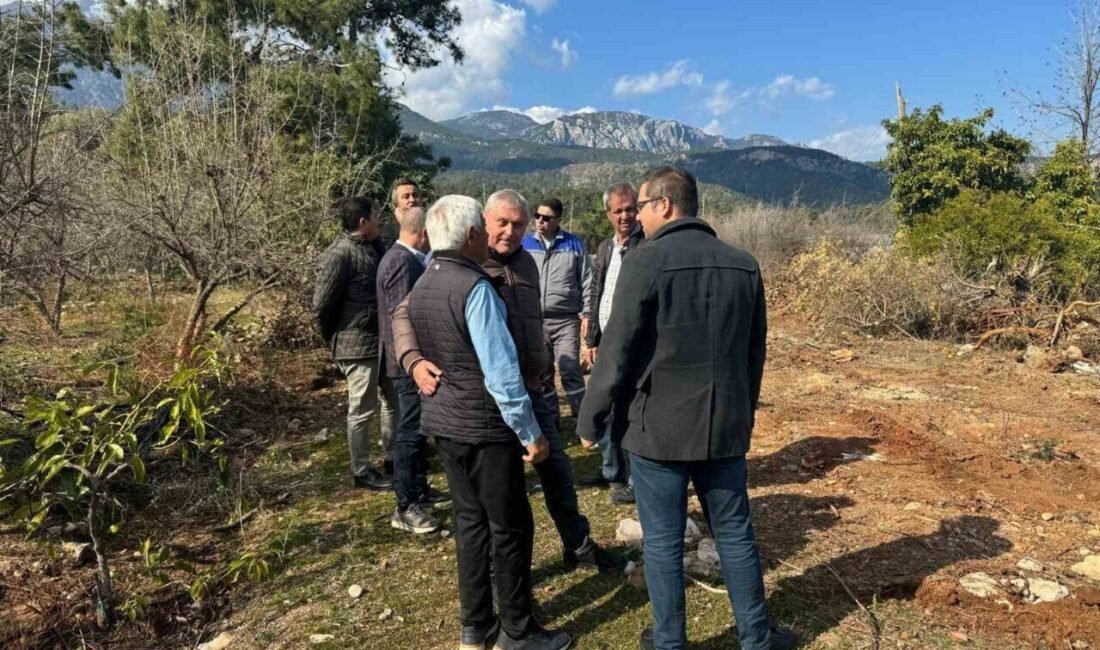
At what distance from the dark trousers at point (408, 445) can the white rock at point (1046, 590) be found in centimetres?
308

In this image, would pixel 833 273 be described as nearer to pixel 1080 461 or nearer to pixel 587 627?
pixel 1080 461

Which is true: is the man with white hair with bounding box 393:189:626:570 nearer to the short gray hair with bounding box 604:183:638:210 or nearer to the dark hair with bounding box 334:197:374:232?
the short gray hair with bounding box 604:183:638:210

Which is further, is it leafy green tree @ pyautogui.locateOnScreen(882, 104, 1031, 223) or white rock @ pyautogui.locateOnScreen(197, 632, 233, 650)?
leafy green tree @ pyautogui.locateOnScreen(882, 104, 1031, 223)

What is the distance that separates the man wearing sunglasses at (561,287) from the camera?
4258mm

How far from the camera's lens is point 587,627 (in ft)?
9.34

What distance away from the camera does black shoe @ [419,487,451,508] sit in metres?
4.10

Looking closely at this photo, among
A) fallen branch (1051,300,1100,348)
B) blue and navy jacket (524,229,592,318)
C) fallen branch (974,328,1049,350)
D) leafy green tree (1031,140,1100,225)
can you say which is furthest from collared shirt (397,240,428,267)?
leafy green tree (1031,140,1100,225)

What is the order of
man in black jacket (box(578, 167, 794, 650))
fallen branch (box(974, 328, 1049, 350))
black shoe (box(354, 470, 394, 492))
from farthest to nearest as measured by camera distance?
1. fallen branch (box(974, 328, 1049, 350))
2. black shoe (box(354, 470, 394, 492))
3. man in black jacket (box(578, 167, 794, 650))

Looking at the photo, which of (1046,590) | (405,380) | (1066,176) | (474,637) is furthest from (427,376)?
(1066,176)

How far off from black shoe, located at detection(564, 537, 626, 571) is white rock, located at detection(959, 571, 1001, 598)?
159 centimetres

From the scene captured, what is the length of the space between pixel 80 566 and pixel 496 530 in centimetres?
243

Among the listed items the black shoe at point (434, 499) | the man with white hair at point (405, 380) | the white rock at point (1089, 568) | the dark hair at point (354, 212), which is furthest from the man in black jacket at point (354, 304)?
the white rock at point (1089, 568)

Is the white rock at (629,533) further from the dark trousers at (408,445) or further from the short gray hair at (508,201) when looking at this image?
the short gray hair at (508,201)

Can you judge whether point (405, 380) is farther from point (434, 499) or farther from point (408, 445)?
point (434, 499)
